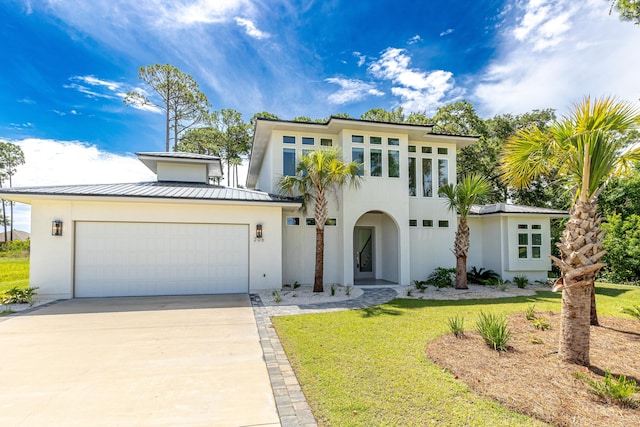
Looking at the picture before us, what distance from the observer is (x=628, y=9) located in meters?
8.19

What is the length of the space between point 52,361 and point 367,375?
16.6 feet

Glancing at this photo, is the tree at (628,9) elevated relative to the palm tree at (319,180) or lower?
elevated

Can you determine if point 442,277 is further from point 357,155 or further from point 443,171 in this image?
point 357,155

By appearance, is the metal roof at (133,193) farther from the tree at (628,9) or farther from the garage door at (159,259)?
the tree at (628,9)

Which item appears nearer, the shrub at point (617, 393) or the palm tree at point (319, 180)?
the shrub at point (617, 393)

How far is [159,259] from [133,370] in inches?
264

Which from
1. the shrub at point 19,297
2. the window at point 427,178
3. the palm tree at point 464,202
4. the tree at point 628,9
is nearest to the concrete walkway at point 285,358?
the palm tree at point 464,202

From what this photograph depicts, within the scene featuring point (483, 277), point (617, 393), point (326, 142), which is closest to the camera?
point (617, 393)

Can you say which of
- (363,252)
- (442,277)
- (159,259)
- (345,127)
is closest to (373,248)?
(363,252)

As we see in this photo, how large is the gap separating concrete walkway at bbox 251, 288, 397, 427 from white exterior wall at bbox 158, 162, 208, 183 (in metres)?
8.11

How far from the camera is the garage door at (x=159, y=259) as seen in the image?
10.1 meters

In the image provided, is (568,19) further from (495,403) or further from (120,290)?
(120,290)

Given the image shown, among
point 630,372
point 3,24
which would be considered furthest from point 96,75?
point 630,372

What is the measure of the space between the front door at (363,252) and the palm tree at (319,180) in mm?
3768
